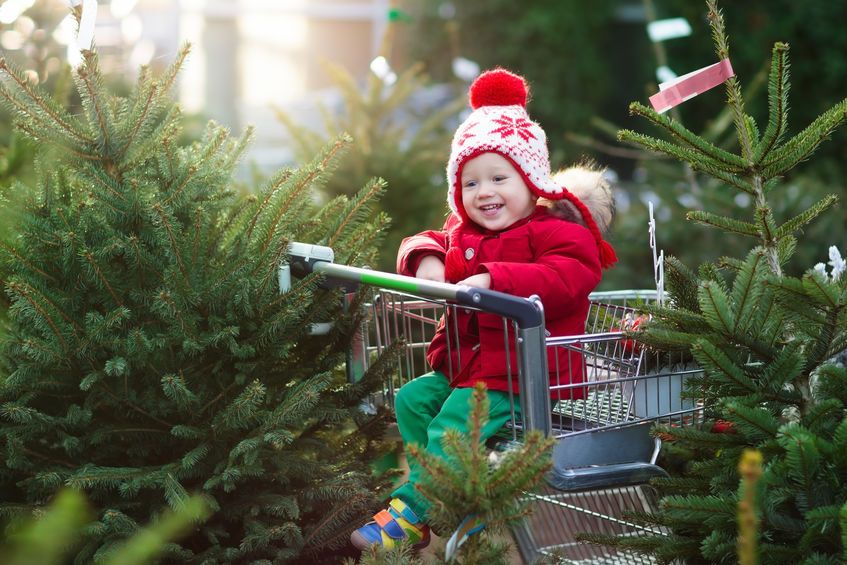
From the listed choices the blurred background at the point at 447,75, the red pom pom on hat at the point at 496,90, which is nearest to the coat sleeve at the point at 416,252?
the red pom pom on hat at the point at 496,90

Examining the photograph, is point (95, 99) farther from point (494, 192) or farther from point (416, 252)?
point (494, 192)

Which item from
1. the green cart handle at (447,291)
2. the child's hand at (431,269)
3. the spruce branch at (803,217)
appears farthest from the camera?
the child's hand at (431,269)

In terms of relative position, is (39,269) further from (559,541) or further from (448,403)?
(559,541)

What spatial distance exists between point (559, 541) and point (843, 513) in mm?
1455

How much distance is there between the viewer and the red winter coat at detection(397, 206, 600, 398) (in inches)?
110

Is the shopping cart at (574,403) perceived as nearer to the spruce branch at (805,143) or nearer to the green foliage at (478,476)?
the green foliage at (478,476)

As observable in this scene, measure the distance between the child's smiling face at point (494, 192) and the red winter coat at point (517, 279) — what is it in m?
0.05

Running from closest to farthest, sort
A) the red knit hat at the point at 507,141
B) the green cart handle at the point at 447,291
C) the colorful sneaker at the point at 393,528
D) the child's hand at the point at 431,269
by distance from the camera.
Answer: the green cart handle at the point at 447,291 < the colorful sneaker at the point at 393,528 < the red knit hat at the point at 507,141 < the child's hand at the point at 431,269

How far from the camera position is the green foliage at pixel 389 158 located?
616cm

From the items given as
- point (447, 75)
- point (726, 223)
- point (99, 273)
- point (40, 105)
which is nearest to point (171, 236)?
point (99, 273)

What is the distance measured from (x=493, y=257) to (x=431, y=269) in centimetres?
22

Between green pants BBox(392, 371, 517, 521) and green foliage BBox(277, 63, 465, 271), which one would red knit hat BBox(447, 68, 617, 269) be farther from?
green foliage BBox(277, 63, 465, 271)

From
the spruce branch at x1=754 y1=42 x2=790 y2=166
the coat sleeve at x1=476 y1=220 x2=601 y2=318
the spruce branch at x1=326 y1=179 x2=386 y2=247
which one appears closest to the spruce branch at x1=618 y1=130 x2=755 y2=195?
the spruce branch at x1=754 y1=42 x2=790 y2=166

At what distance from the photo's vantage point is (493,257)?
9.93 feet
